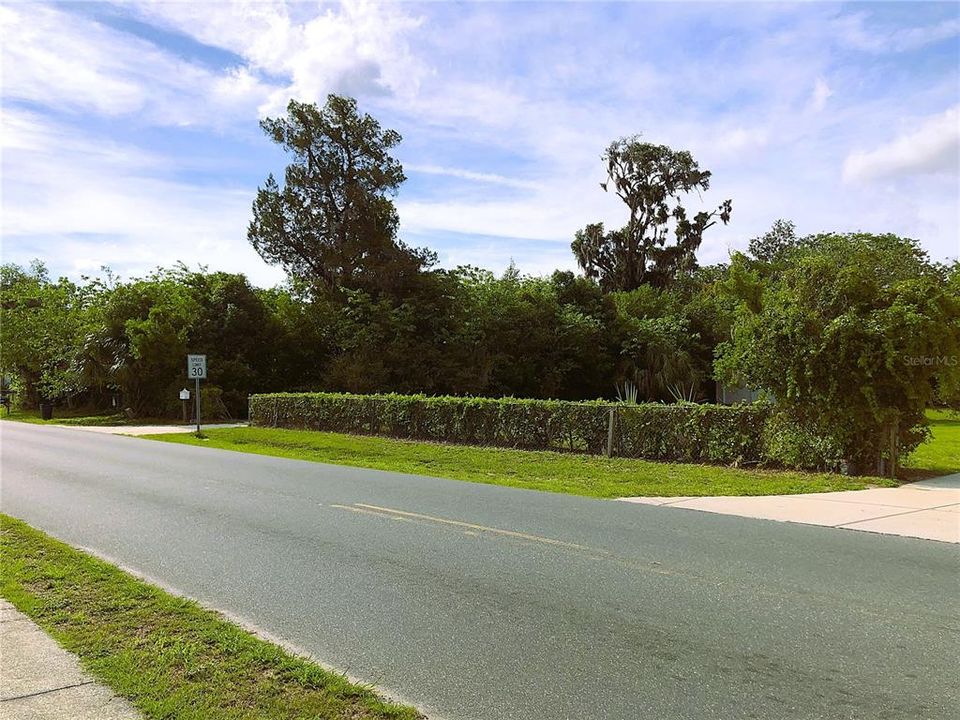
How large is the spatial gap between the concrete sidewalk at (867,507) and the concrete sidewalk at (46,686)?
8.13m

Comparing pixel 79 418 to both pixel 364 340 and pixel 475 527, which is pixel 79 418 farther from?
pixel 475 527

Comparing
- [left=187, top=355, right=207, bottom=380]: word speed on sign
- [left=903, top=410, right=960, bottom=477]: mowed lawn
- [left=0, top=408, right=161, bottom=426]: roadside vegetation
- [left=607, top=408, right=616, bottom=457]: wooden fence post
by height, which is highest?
[left=187, top=355, right=207, bottom=380]: word speed on sign

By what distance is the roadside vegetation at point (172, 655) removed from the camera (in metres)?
4.29

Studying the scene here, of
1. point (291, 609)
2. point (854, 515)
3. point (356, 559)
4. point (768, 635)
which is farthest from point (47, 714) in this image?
point (854, 515)

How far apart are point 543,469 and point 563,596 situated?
9.95 metres

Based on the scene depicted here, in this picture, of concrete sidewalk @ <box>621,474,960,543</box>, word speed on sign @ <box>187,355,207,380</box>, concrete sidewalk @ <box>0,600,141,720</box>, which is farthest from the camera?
word speed on sign @ <box>187,355,207,380</box>

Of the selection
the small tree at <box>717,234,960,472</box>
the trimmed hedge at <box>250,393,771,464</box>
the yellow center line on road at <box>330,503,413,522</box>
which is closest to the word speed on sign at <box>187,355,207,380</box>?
the trimmed hedge at <box>250,393,771,464</box>

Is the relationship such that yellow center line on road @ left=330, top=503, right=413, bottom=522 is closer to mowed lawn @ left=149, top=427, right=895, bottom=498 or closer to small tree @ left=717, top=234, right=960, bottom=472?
mowed lawn @ left=149, top=427, right=895, bottom=498

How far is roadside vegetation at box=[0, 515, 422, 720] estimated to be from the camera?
4289 millimetres

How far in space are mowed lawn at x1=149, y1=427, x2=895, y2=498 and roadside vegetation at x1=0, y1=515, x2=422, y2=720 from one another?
775 cm

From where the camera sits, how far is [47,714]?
418 centimetres

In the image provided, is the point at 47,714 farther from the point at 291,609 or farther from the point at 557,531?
the point at 557,531

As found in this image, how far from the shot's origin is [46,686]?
15.0 feet

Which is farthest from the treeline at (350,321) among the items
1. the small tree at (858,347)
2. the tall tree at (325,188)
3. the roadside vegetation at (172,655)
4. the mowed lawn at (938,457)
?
the roadside vegetation at (172,655)
